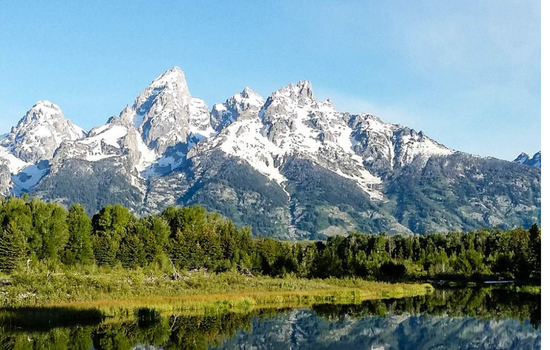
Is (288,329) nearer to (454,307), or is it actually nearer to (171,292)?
(171,292)

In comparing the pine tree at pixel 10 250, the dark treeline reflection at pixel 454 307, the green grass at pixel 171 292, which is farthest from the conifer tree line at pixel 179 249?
the dark treeline reflection at pixel 454 307

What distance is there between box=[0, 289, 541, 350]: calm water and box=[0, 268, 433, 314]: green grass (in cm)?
629

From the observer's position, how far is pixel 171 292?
83.9 m

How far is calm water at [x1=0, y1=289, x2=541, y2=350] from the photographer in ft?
160

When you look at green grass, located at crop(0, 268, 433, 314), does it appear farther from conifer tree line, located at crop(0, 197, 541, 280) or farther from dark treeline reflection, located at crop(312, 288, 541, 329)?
conifer tree line, located at crop(0, 197, 541, 280)

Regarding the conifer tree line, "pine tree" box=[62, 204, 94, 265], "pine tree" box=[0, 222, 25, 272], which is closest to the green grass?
"pine tree" box=[62, 204, 94, 265]

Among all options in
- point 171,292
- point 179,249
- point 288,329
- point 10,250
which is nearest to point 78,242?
point 10,250

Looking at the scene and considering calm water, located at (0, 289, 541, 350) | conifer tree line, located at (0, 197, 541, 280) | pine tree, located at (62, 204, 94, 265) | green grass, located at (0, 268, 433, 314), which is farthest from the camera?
pine tree, located at (62, 204, 94, 265)

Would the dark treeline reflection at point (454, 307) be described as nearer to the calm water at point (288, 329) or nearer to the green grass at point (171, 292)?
the calm water at point (288, 329)

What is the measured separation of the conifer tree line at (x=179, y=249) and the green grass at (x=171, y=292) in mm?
12836

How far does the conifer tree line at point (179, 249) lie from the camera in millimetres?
112456

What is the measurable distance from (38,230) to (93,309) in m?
58.0

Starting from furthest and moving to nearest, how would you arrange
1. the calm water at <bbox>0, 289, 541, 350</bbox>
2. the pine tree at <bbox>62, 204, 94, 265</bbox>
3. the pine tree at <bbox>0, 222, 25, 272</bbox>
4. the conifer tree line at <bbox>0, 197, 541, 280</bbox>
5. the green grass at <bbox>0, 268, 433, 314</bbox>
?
the pine tree at <bbox>62, 204, 94, 265</bbox> → the conifer tree line at <bbox>0, 197, 541, 280</bbox> → the pine tree at <bbox>0, 222, 25, 272</bbox> → the green grass at <bbox>0, 268, 433, 314</bbox> → the calm water at <bbox>0, 289, 541, 350</bbox>
